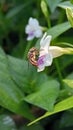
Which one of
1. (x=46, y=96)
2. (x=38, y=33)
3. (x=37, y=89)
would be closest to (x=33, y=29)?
(x=38, y=33)

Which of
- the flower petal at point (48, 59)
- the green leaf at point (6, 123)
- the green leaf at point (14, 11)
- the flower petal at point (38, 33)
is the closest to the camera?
the flower petal at point (48, 59)

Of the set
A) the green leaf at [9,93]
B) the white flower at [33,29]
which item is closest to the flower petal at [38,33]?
the white flower at [33,29]

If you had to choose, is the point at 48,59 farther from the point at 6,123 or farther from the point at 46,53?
the point at 6,123

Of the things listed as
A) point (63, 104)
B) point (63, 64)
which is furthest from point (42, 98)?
point (63, 64)

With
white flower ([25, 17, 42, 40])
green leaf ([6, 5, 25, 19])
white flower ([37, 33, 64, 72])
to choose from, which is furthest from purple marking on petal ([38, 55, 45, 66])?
green leaf ([6, 5, 25, 19])

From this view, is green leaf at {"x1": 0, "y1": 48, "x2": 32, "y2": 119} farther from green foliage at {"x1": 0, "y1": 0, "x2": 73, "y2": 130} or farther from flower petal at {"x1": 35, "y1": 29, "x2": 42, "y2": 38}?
flower petal at {"x1": 35, "y1": 29, "x2": 42, "y2": 38}

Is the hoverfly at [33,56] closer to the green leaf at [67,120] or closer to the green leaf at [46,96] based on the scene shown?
the green leaf at [46,96]

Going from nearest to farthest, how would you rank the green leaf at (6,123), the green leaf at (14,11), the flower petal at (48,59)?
the flower petal at (48,59), the green leaf at (6,123), the green leaf at (14,11)
